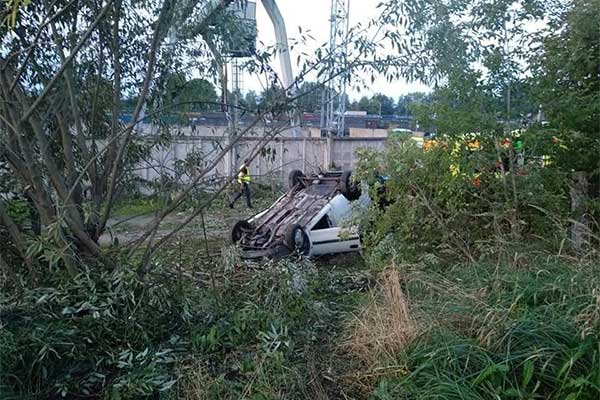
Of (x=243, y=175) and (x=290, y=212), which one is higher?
(x=243, y=175)

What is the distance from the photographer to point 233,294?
13.4ft

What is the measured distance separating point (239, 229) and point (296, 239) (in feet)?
3.21

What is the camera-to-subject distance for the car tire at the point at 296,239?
699 cm

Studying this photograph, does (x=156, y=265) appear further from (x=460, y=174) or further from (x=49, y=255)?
(x=460, y=174)

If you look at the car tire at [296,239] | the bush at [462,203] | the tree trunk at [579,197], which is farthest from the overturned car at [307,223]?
the tree trunk at [579,197]

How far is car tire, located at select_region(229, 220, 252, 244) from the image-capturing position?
7.43 metres

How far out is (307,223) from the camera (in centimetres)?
741

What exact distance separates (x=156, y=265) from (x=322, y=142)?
1056 centimetres

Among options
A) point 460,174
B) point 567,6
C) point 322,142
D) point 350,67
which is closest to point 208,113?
point 350,67

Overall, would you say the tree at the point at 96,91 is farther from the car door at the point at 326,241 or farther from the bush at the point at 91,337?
the car door at the point at 326,241

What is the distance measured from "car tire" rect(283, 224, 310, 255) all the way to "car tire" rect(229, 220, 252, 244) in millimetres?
733

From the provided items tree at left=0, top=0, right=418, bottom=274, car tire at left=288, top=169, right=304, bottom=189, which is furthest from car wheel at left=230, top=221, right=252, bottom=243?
tree at left=0, top=0, right=418, bottom=274

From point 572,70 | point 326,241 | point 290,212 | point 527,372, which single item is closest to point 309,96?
point 527,372

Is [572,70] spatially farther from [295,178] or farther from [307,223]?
[295,178]
